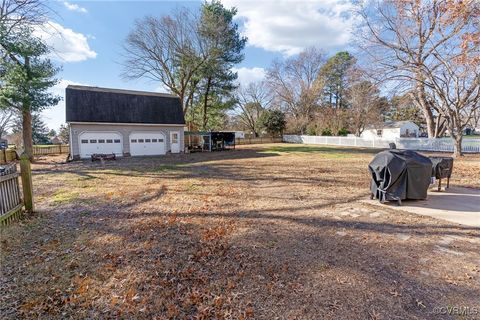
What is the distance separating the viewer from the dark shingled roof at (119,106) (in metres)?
16.8

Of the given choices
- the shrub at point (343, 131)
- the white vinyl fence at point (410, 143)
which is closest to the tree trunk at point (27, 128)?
the white vinyl fence at point (410, 143)

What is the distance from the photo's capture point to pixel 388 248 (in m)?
3.46

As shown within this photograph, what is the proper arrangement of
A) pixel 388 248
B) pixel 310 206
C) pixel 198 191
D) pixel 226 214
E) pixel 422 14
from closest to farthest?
pixel 388 248 < pixel 226 214 < pixel 310 206 < pixel 198 191 < pixel 422 14

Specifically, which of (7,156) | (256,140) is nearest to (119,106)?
(7,156)

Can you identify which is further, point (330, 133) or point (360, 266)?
point (330, 133)

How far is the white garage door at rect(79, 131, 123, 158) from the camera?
54.4 ft

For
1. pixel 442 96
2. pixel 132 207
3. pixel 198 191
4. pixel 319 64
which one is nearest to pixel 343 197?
pixel 198 191

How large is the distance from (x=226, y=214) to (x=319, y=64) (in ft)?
121

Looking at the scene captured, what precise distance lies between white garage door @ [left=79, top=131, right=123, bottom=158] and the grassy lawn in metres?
12.3

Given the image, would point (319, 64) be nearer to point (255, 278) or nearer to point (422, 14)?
point (422, 14)

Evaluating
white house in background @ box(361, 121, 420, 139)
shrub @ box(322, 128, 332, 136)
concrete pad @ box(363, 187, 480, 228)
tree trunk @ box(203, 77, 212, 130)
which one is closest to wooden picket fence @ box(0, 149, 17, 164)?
tree trunk @ box(203, 77, 212, 130)

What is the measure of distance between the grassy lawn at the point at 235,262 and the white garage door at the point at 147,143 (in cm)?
1319

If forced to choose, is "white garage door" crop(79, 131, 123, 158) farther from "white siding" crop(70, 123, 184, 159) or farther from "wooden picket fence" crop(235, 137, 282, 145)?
"wooden picket fence" crop(235, 137, 282, 145)

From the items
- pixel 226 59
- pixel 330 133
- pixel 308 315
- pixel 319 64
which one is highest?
pixel 319 64
